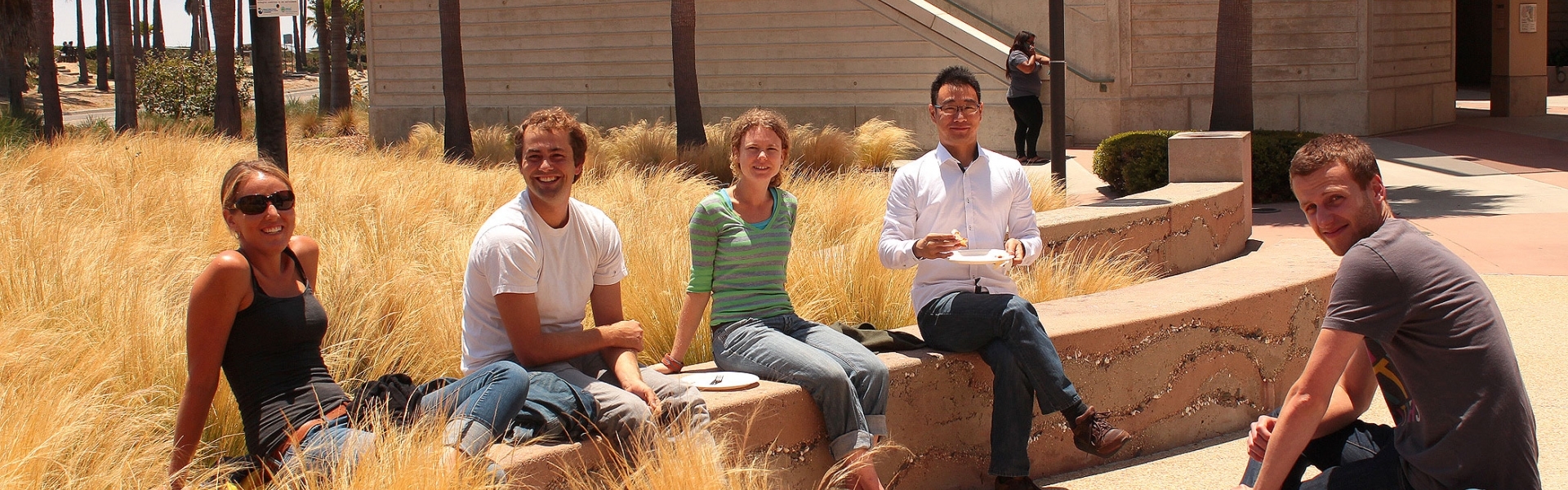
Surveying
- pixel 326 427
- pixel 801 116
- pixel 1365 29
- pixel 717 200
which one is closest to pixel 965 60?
pixel 801 116

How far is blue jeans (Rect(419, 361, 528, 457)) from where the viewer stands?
3225 mm

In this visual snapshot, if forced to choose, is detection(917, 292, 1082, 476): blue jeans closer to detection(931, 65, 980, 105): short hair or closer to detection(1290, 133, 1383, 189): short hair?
detection(931, 65, 980, 105): short hair

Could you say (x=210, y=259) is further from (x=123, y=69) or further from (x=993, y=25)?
(x=123, y=69)

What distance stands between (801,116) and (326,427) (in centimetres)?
1811

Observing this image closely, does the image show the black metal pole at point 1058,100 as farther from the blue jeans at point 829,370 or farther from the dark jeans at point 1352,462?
the dark jeans at point 1352,462

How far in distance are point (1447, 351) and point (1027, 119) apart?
13.5 meters

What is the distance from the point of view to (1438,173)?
1445cm

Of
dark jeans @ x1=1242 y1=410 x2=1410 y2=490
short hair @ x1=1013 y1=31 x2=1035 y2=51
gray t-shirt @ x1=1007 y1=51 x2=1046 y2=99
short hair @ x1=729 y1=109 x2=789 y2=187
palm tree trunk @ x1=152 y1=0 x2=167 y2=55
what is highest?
palm tree trunk @ x1=152 y1=0 x2=167 y2=55

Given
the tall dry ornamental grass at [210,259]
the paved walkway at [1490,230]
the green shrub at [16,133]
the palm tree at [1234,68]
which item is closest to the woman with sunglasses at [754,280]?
the tall dry ornamental grass at [210,259]

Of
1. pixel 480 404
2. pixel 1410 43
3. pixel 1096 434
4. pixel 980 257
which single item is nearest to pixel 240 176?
pixel 480 404

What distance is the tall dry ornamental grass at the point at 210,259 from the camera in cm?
333

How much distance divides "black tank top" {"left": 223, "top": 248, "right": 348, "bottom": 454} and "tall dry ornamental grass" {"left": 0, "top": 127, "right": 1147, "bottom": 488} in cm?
31

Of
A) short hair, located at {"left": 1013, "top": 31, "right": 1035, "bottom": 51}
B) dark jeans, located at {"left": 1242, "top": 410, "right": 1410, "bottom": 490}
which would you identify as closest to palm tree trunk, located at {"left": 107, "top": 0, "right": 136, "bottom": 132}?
short hair, located at {"left": 1013, "top": 31, "right": 1035, "bottom": 51}

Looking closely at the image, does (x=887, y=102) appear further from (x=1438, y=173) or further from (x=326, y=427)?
(x=326, y=427)
